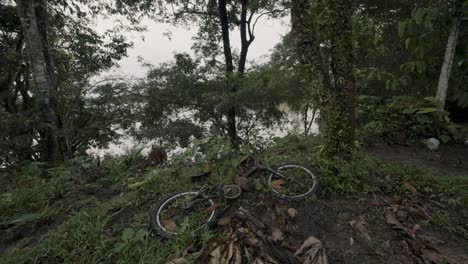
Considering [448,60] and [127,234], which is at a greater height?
[448,60]

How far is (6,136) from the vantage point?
328cm

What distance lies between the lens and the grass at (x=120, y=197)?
1.64 metres

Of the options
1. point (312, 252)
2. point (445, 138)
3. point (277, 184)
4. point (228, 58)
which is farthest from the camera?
point (228, 58)

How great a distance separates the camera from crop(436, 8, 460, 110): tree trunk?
10.7 ft

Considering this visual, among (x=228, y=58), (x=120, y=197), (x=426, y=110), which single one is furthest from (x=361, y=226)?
(x=228, y=58)

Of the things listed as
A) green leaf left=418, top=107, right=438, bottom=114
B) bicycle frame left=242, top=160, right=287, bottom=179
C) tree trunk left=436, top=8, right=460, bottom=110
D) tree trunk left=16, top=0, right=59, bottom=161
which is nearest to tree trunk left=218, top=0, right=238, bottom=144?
tree trunk left=16, top=0, right=59, bottom=161

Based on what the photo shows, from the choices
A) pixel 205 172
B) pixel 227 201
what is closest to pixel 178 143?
pixel 205 172

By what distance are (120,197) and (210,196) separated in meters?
1.06

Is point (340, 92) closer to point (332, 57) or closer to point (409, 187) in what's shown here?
point (332, 57)

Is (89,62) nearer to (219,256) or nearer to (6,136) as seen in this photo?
(6,136)

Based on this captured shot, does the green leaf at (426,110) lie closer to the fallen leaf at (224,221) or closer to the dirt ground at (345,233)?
the dirt ground at (345,233)

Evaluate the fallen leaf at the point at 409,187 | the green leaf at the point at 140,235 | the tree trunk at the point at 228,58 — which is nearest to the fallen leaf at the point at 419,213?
the fallen leaf at the point at 409,187

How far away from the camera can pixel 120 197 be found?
2391 mm

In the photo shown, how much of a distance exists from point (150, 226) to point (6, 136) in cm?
297
